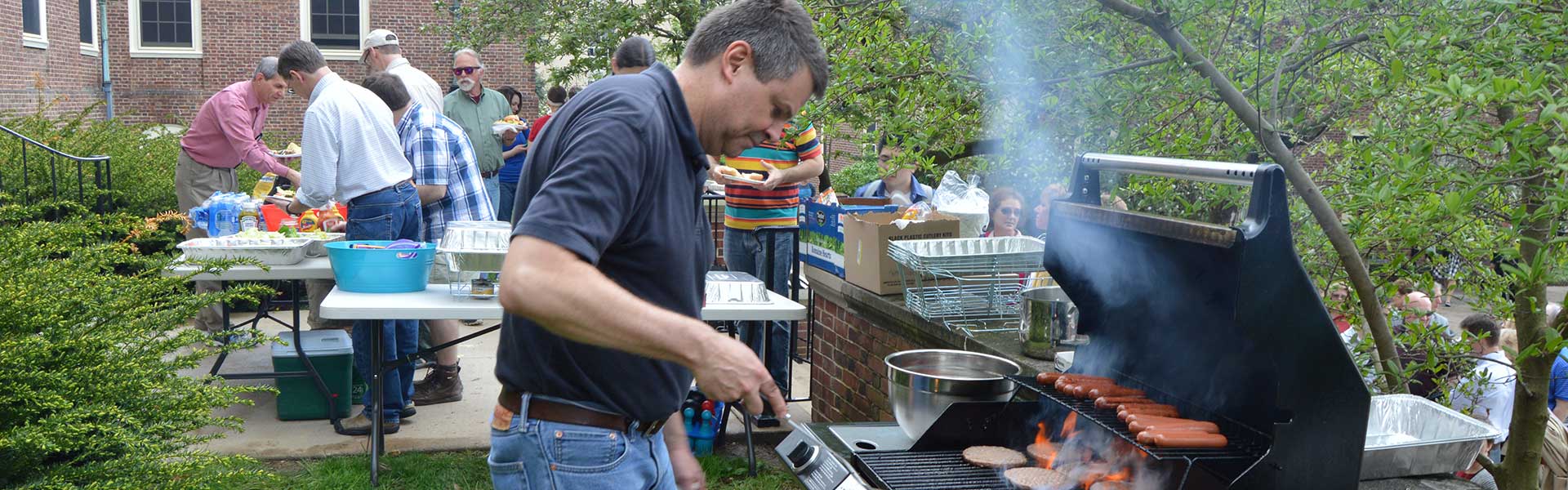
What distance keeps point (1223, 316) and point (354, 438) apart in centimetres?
470

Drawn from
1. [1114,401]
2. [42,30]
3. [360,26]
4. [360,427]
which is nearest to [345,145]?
[360,427]

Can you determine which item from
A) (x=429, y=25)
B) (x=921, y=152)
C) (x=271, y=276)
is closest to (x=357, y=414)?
(x=271, y=276)

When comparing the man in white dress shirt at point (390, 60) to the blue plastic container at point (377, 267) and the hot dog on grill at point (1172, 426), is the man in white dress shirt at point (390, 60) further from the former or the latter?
the hot dog on grill at point (1172, 426)

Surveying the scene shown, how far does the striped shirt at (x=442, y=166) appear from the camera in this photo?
20.0 ft

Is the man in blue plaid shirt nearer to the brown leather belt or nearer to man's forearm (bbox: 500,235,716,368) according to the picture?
the brown leather belt

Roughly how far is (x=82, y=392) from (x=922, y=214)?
3.52 metres

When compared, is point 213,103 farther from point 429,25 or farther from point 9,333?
point 429,25

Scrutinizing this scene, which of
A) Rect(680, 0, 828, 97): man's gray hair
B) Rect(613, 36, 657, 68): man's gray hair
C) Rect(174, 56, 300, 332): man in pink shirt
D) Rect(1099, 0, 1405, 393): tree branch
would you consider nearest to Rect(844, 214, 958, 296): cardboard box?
Rect(613, 36, 657, 68): man's gray hair

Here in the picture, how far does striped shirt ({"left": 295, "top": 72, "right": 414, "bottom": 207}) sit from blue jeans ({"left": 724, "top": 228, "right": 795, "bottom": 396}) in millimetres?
1868

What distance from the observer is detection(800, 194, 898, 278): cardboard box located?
616cm

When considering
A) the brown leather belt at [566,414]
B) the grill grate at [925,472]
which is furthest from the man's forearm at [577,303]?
the grill grate at [925,472]

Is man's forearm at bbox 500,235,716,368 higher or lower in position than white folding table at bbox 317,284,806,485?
higher

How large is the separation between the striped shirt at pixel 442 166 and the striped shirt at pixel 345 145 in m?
0.22

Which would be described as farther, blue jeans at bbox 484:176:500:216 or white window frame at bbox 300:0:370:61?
white window frame at bbox 300:0:370:61
